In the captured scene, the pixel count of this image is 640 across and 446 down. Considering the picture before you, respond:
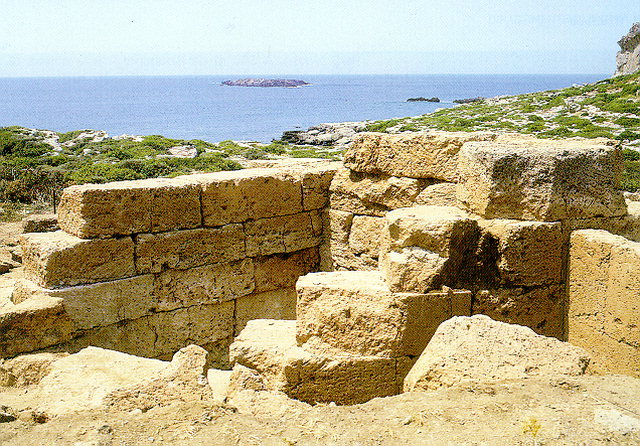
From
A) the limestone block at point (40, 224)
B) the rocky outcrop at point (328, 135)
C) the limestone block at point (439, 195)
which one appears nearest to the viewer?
the limestone block at point (439, 195)

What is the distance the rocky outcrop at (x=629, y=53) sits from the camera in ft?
159

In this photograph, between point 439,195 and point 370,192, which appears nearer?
point 439,195

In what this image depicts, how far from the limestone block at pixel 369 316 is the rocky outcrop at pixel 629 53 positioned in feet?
160

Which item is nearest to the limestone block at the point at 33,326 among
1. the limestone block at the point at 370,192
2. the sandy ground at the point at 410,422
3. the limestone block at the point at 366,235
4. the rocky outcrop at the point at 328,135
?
the sandy ground at the point at 410,422

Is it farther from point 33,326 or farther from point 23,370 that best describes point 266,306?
point 23,370

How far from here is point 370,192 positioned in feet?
25.0

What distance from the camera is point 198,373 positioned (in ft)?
16.4

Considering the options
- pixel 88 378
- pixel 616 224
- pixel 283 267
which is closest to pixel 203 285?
pixel 283 267

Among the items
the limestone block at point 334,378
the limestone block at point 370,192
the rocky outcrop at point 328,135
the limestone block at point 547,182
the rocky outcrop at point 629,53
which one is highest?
the rocky outcrop at point 629,53

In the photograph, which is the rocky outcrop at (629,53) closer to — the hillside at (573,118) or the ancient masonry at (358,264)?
the hillside at (573,118)

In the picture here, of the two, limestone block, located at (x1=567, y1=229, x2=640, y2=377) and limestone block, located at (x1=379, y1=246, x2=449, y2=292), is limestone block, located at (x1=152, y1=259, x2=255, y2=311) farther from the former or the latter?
limestone block, located at (x1=567, y1=229, x2=640, y2=377)

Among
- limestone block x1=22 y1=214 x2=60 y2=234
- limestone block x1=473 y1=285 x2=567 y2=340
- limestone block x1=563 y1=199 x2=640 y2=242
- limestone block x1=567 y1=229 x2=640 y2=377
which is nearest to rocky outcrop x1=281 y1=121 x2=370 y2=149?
limestone block x1=22 y1=214 x2=60 y2=234

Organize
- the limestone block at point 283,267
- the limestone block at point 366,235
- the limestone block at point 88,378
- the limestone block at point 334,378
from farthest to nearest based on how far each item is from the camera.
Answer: the limestone block at point 283,267 < the limestone block at point 366,235 < the limestone block at point 334,378 < the limestone block at point 88,378

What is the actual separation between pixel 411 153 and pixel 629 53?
5039cm
